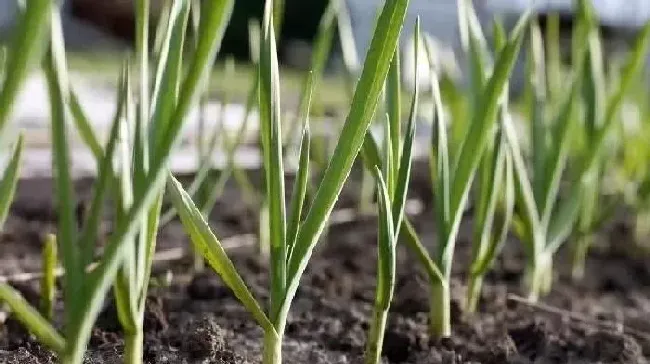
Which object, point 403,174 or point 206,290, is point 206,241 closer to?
point 403,174

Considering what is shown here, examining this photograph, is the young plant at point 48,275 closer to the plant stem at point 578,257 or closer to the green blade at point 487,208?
the green blade at point 487,208

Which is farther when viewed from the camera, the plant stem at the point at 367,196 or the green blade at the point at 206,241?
the plant stem at the point at 367,196

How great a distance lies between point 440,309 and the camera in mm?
836

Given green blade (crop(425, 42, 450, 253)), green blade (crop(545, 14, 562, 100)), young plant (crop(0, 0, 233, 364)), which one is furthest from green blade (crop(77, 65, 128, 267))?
green blade (crop(545, 14, 562, 100))

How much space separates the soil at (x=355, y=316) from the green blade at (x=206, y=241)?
0.12m

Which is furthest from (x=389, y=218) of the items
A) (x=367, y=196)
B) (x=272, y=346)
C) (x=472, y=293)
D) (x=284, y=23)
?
(x=284, y=23)

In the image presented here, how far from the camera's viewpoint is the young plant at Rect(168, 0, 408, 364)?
0.60 m

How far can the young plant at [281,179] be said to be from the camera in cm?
60

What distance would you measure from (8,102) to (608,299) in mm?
1063

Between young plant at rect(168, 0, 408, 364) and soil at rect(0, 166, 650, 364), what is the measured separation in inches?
4.8

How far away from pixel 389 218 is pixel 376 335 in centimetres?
12

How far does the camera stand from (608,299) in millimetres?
1284

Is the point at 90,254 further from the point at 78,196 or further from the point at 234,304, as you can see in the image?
the point at 78,196

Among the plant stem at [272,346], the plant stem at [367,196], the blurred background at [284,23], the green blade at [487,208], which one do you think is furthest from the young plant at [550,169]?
→ the blurred background at [284,23]
